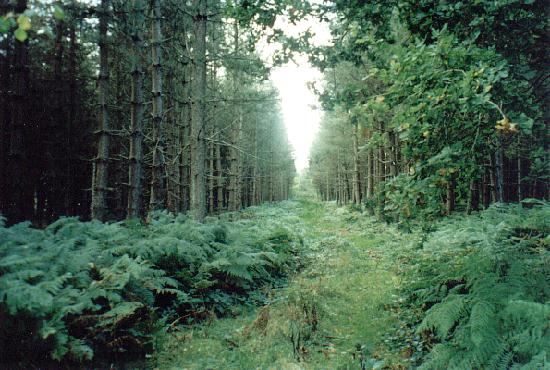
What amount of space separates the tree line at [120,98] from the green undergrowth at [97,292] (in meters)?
2.66

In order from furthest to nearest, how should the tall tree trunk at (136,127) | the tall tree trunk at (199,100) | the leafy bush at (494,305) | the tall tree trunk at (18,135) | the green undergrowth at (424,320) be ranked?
1. the tall tree trunk at (136,127)
2. the tall tree trunk at (199,100)
3. the tall tree trunk at (18,135)
4. the green undergrowth at (424,320)
5. the leafy bush at (494,305)

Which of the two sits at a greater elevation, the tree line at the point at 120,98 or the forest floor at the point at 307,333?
the tree line at the point at 120,98

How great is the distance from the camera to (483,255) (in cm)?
484

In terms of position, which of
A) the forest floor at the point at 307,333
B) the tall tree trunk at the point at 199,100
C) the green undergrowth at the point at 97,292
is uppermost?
the tall tree trunk at the point at 199,100

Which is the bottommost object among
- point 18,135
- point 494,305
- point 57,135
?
point 494,305

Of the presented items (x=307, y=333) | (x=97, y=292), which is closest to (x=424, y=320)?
(x=307, y=333)

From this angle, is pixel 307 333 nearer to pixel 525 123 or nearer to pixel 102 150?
pixel 525 123

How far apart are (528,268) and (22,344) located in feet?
19.2

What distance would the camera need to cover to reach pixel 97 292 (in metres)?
4.22

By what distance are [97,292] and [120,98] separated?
571 inches

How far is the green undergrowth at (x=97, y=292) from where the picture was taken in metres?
3.66

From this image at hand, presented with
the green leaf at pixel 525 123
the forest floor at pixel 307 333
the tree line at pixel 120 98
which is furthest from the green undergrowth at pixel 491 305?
the tree line at pixel 120 98

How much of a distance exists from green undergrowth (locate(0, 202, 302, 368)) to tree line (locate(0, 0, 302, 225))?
8.73ft

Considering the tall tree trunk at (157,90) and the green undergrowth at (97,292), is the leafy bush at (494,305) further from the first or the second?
the tall tree trunk at (157,90)
